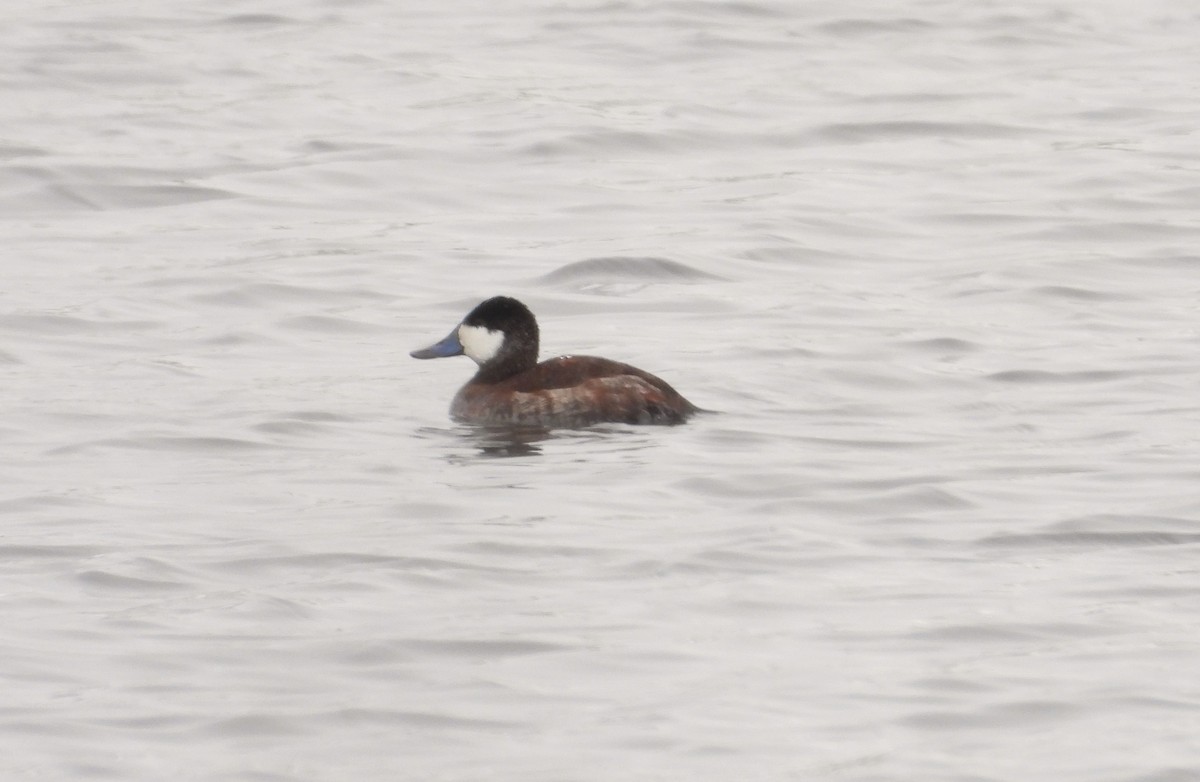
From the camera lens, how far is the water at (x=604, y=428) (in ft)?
22.9

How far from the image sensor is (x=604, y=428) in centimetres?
1098

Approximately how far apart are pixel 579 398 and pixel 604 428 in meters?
0.17

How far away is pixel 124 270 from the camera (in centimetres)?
1488

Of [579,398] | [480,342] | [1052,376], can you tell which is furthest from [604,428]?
[1052,376]

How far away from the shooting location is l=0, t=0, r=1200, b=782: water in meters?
6.98

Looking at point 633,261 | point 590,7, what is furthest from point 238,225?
point 590,7

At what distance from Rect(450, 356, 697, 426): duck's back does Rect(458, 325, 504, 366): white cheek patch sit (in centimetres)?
35

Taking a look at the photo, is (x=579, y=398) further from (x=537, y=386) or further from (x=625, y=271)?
(x=625, y=271)

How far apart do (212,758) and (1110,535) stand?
12.4 ft

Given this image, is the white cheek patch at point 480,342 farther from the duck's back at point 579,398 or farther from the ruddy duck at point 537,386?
the duck's back at point 579,398

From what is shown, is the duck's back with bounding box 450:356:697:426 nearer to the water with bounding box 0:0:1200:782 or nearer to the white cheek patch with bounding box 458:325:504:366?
the water with bounding box 0:0:1200:782

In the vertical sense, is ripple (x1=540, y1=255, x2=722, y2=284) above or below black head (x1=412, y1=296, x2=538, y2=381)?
below

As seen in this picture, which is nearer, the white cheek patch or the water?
the water

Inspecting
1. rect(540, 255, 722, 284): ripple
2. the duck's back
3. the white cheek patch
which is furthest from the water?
the white cheek patch
